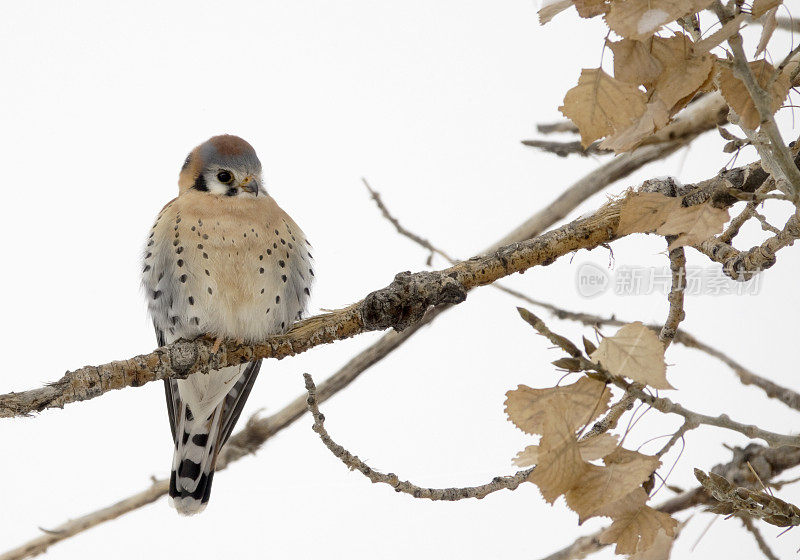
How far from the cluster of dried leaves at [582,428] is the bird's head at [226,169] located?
5.98 feet

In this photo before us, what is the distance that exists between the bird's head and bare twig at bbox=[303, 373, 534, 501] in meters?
1.24

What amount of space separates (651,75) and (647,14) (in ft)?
0.48

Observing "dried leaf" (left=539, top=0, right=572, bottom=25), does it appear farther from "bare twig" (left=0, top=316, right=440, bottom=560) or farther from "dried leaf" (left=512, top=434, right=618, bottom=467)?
"bare twig" (left=0, top=316, right=440, bottom=560)

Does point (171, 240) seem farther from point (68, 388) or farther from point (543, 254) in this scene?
point (543, 254)

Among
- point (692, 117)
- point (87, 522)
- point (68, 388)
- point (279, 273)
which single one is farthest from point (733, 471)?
point (87, 522)

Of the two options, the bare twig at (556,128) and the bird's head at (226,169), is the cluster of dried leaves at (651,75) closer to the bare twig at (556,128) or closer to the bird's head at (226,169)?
the bird's head at (226,169)

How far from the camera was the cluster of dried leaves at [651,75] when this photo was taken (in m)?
0.97

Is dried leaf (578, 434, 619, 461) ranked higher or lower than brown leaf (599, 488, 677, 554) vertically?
higher

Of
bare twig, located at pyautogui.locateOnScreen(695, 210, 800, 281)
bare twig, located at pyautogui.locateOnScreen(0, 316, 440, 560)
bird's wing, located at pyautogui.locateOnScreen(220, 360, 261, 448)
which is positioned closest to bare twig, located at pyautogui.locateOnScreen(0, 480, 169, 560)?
bare twig, located at pyautogui.locateOnScreen(0, 316, 440, 560)

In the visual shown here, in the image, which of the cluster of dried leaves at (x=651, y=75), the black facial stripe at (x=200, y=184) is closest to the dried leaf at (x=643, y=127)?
the cluster of dried leaves at (x=651, y=75)

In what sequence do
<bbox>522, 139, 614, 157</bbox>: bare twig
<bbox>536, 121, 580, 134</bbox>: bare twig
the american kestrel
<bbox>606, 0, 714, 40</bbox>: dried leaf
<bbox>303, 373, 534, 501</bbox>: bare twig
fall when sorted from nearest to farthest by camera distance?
<bbox>606, 0, 714, 40</bbox>: dried leaf
<bbox>303, 373, 534, 501</bbox>: bare twig
the american kestrel
<bbox>522, 139, 614, 157</bbox>: bare twig
<bbox>536, 121, 580, 134</bbox>: bare twig

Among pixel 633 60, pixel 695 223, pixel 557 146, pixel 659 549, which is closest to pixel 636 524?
pixel 659 549

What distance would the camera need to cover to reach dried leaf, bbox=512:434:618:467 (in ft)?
3.56

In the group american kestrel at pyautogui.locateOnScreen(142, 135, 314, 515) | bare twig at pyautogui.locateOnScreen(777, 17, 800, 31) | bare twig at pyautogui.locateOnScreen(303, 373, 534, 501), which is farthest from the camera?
american kestrel at pyautogui.locateOnScreen(142, 135, 314, 515)
